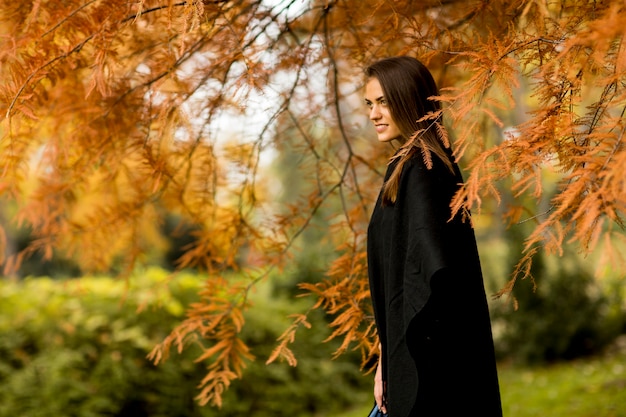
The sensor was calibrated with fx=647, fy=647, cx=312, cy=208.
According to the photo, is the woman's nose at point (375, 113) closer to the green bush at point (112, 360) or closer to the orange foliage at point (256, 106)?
the orange foliage at point (256, 106)

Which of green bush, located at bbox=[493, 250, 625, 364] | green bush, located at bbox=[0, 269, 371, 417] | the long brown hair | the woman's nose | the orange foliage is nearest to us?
the orange foliage

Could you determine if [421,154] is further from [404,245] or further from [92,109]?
[92,109]

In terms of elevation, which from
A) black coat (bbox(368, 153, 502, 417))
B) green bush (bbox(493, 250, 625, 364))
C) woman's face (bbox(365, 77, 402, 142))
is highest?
green bush (bbox(493, 250, 625, 364))

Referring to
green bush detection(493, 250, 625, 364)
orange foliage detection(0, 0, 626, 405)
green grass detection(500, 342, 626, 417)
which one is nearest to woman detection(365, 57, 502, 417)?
orange foliage detection(0, 0, 626, 405)

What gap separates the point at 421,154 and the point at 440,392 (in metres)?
0.75

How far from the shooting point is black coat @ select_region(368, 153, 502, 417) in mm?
1950

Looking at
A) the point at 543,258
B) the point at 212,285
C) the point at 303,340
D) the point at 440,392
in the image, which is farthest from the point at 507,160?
the point at 543,258

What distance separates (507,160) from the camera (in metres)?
1.81

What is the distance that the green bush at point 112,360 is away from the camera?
15.8 ft

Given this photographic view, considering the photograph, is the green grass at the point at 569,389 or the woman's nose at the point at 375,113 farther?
the green grass at the point at 569,389

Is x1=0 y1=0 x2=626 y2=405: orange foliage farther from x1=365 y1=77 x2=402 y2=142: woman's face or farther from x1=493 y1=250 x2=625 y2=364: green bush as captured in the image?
x1=493 y1=250 x2=625 y2=364: green bush

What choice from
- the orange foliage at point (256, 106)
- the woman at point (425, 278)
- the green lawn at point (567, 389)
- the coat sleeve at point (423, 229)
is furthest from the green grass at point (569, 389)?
the coat sleeve at point (423, 229)

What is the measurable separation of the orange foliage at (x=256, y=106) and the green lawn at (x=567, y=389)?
9.14 ft

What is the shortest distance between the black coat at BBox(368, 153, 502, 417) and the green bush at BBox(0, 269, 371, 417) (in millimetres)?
2406
